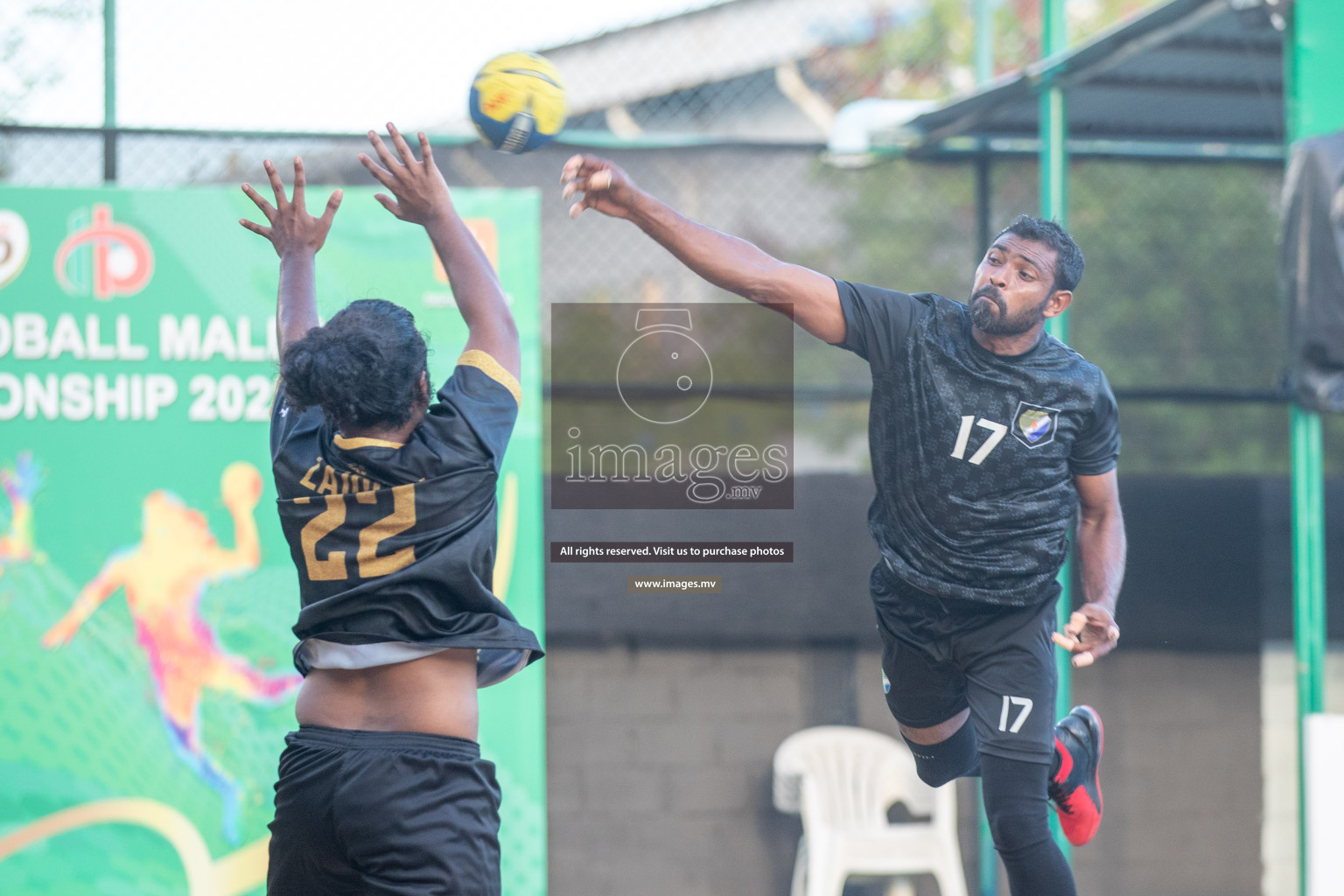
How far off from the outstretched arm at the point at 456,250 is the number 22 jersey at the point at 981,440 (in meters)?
0.95

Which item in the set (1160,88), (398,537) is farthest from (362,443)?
(1160,88)

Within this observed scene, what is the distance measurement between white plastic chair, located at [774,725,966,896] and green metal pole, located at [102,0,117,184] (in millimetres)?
3296

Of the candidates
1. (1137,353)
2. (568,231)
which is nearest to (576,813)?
(568,231)

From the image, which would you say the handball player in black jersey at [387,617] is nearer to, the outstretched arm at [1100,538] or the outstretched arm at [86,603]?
the outstretched arm at [1100,538]

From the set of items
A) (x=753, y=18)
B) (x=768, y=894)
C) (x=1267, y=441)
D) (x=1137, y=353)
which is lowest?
(x=768, y=894)

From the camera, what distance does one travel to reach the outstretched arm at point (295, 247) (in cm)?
286

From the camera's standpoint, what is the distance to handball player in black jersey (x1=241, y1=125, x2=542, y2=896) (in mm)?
2438

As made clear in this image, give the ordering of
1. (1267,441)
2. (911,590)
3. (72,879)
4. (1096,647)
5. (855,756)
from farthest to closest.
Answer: (1267,441), (855,756), (72,879), (911,590), (1096,647)

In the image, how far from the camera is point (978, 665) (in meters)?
3.12

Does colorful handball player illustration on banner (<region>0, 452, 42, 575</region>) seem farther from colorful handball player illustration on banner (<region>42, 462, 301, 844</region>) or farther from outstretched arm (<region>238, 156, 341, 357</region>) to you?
outstretched arm (<region>238, 156, 341, 357</region>)

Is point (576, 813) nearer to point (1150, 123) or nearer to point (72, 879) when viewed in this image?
point (72, 879)

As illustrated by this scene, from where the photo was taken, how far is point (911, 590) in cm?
320

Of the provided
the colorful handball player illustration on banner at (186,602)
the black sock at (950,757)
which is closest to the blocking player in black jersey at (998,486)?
the black sock at (950,757)

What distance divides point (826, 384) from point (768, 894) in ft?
6.52
